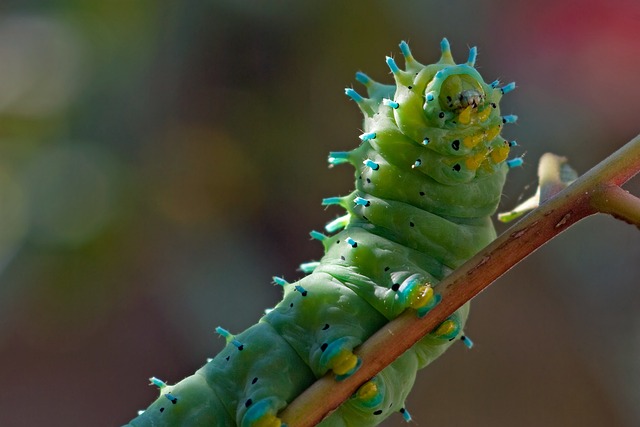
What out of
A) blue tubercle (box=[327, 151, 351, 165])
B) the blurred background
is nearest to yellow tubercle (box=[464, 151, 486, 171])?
blue tubercle (box=[327, 151, 351, 165])

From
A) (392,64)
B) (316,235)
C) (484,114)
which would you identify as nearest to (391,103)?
(392,64)

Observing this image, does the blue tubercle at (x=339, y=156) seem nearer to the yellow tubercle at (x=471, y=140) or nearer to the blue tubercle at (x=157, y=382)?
the yellow tubercle at (x=471, y=140)

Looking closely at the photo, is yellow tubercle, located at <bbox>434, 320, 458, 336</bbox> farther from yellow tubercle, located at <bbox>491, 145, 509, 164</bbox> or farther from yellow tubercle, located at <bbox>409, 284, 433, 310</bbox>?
yellow tubercle, located at <bbox>491, 145, 509, 164</bbox>

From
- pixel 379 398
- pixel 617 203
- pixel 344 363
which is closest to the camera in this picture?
pixel 617 203

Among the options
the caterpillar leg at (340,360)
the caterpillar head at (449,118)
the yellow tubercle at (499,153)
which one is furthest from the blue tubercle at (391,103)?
the caterpillar leg at (340,360)

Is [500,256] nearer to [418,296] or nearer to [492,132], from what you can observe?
[418,296]

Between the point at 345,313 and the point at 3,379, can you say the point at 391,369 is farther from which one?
the point at 3,379
